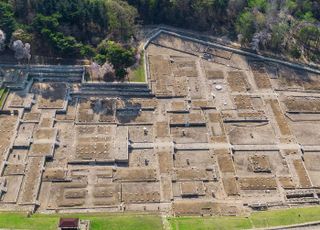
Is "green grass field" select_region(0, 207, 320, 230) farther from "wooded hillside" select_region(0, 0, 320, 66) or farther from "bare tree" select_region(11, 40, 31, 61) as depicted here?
"bare tree" select_region(11, 40, 31, 61)

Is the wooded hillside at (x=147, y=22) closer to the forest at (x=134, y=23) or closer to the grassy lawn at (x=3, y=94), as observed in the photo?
the forest at (x=134, y=23)

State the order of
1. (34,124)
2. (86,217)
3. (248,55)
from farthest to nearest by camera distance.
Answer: (248,55)
(34,124)
(86,217)

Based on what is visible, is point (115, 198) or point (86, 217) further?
point (115, 198)

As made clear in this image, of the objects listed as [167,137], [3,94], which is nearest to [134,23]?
[3,94]

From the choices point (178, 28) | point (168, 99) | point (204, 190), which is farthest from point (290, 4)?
point (204, 190)

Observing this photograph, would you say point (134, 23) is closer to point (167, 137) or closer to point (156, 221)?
point (167, 137)

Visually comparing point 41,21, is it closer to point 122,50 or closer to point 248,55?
point 122,50

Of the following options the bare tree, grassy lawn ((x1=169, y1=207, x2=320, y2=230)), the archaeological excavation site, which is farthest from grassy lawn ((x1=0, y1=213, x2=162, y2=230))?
the bare tree

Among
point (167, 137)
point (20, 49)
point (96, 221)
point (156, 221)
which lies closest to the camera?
point (96, 221)
